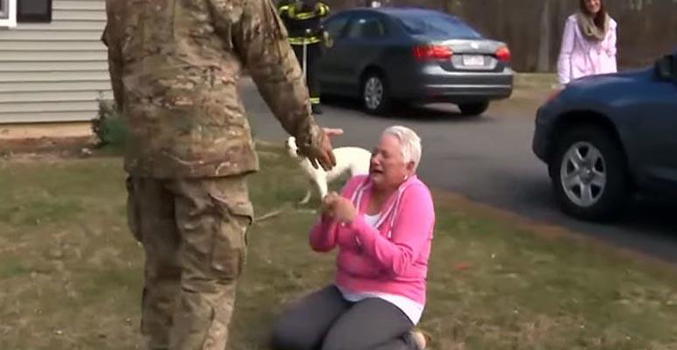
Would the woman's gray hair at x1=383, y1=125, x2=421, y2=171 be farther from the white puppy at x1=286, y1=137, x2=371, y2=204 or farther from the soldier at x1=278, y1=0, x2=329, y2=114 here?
the soldier at x1=278, y1=0, x2=329, y2=114

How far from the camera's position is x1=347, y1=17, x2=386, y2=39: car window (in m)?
17.8

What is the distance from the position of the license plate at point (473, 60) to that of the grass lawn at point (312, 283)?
7.42 m

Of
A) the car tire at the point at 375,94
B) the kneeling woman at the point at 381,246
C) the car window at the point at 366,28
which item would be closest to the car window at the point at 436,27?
the car window at the point at 366,28

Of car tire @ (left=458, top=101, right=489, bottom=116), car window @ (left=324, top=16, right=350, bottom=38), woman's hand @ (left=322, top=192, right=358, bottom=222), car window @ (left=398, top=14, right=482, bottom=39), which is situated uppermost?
woman's hand @ (left=322, top=192, right=358, bottom=222)

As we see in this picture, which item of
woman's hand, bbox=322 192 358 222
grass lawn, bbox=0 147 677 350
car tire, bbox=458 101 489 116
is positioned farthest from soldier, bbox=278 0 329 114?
woman's hand, bbox=322 192 358 222

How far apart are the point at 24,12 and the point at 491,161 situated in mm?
4716

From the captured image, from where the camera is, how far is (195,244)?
463cm

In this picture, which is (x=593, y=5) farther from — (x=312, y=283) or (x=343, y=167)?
(x=312, y=283)

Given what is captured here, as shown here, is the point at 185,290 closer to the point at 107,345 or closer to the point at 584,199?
the point at 107,345

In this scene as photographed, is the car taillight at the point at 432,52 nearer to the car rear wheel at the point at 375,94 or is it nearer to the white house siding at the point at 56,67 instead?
the car rear wheel at the point at 375,94

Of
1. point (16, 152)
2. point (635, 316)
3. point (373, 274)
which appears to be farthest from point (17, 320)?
point (16, 152)

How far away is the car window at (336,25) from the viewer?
60.7 ft

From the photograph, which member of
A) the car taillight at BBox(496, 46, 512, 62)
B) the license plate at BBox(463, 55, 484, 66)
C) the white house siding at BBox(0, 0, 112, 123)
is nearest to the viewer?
the white house siding at BBox(0, 0, 112, 123)

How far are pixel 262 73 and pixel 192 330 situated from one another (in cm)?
90
